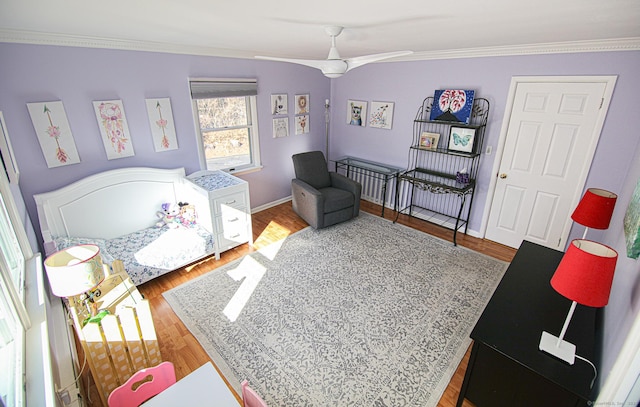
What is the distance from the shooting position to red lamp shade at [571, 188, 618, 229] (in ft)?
6.86

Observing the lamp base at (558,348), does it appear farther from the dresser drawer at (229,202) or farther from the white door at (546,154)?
the dresser drawer at (229,202)

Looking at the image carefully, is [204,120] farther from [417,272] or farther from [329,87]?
[417,272]

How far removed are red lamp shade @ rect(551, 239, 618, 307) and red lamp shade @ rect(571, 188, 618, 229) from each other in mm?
992

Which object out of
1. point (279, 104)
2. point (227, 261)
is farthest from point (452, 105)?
point (227, 261)

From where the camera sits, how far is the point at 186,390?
1.46m

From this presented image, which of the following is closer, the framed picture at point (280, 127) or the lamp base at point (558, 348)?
the lamp base at point (558, 348)

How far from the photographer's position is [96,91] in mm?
2922

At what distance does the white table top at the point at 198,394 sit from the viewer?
1.41 meters

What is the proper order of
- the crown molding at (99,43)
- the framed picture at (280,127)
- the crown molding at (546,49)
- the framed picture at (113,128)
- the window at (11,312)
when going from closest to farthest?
the window at (11,312), the crown molding at (99,43), the crown molding at (546,49), the framed picture at (113,128), the framed picture at (280,127)

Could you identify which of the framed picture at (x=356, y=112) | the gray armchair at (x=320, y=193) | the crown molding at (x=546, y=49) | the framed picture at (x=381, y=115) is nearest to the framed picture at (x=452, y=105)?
the crown molding at (x=546, y=49)

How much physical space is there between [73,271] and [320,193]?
9.06ft

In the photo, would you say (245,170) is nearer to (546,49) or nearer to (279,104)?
(279,104)

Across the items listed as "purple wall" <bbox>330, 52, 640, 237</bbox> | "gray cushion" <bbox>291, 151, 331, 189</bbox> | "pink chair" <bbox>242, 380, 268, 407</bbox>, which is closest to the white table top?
"pink chair" <bbox>242, 380, 268, 407</bbox>

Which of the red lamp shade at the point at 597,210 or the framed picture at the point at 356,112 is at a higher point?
the framed picture at the point at 356,112
